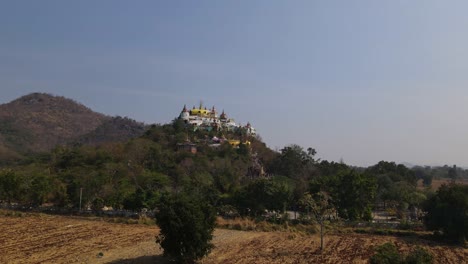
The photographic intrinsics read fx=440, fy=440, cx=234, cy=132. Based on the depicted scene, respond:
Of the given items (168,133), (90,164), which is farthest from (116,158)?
(168,133)

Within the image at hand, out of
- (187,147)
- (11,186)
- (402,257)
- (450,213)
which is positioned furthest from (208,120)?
(402,257)

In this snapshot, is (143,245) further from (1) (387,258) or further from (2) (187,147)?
(2) (187,147)

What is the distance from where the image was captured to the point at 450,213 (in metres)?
36.2

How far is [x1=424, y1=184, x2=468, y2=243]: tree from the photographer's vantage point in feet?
116

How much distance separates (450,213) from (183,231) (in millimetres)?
24085

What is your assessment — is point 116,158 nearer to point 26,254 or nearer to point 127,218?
point 127,218

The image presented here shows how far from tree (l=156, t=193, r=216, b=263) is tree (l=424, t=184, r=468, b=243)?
22.2m

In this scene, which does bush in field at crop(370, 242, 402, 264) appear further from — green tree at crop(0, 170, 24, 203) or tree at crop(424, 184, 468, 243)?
green tree at crop(0, 170, 24, 203)

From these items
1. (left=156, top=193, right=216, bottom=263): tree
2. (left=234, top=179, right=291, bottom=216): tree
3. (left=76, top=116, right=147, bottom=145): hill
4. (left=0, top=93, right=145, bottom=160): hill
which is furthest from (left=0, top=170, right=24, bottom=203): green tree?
(left=76, top=116, right=147, bottom=145): hill

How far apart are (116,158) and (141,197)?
2696 centimetres

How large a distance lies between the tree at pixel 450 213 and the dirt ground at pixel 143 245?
8.25 feet

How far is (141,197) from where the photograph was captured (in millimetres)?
44875

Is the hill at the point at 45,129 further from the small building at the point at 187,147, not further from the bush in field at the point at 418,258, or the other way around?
the bush in field at the point at 418,258

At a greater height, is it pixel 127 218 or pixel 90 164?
pixel 90 164
